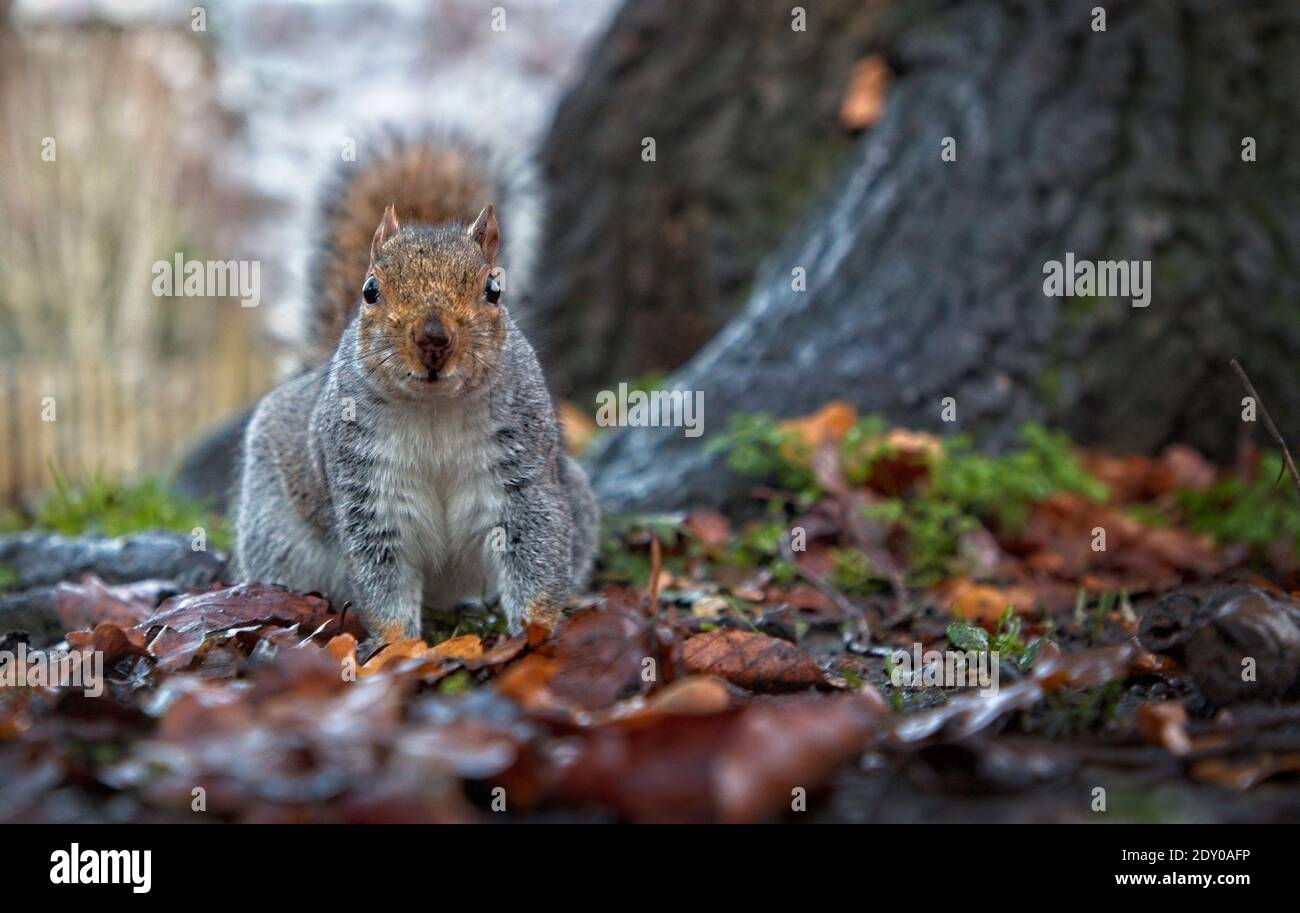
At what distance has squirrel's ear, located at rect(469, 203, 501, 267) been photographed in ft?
10.2

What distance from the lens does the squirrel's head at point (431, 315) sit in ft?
9.35

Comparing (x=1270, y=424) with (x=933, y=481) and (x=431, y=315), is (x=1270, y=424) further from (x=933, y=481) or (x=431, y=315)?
(x=933, y=481)

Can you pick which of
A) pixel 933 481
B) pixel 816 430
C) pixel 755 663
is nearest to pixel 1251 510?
pixel 933 481

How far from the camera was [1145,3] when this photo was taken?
5.15 metres

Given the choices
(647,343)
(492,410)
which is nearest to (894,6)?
(647,343)

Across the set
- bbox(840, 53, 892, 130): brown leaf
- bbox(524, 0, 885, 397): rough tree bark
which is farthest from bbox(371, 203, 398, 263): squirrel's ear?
bbox(840, 53, 892, 130): brown leaf

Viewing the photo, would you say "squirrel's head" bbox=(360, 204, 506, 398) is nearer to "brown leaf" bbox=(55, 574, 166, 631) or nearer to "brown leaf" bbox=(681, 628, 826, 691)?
"brown leaf" bbox=(681, 628, 826, 691)

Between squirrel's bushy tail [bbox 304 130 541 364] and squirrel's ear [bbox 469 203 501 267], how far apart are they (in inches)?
31.2

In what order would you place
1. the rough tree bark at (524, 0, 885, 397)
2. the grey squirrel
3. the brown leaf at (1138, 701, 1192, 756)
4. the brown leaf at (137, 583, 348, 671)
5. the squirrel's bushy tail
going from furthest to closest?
1. the rough tree bark at (524, 0, 885, 397)
2. the squirrel's bushy tail
3. the grey squirrel
4. the brown leaf at (137, 583, 348, 671)
5. the brown leaf at (1138, 701, 1192, 756)

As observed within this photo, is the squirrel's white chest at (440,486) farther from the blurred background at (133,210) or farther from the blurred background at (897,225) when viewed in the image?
the blurred background at (133,210)

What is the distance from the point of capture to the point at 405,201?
4.09m

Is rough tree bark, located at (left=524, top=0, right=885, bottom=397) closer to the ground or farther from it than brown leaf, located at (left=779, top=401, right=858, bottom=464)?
farther from it
